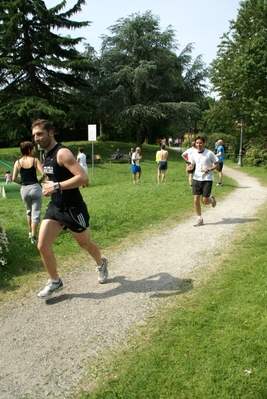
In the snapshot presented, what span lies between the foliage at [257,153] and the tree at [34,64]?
1423 centimetres

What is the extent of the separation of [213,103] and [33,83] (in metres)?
16.5

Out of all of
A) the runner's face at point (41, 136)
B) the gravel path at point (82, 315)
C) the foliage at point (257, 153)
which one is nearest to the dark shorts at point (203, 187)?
the gravel path at point (82, 315)

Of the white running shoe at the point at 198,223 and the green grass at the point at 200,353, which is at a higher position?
the white running shoe at the point at 198,223

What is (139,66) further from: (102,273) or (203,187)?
(102,273)

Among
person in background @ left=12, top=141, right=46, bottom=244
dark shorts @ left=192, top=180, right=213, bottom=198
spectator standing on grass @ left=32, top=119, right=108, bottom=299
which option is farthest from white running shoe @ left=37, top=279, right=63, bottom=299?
dark shorts @ left=192, top=180, right=213, bottom=198

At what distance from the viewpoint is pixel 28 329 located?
355 cm

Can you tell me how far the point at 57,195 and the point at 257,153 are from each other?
2395 centimetres

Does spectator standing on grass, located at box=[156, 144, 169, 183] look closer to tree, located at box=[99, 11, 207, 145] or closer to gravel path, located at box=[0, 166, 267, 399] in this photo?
gravel path, located at box=[0, 166, 267, 399]

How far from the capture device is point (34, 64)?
25.4 m

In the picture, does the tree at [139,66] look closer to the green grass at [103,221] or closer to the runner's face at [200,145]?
the green grass at [103,221]

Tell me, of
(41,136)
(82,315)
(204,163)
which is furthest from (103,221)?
(41,136)

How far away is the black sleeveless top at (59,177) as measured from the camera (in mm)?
3859

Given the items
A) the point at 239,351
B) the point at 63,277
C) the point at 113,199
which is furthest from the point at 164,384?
the point at 113,199

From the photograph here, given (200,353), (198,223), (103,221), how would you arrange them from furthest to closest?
(103,221) → (198,223) → (200,353)
